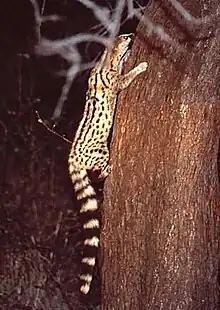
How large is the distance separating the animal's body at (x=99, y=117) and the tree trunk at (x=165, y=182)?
0.02 m

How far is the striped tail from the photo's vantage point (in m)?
2.28

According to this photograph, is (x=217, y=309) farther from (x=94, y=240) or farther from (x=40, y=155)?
(x=40, y=155)

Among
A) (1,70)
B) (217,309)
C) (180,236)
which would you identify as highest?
(1,70)

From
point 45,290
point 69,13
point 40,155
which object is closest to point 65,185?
point 40,155

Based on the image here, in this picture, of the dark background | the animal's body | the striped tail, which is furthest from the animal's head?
the striped tail

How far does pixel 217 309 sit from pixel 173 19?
75cm

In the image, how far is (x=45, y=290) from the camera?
2445 mm

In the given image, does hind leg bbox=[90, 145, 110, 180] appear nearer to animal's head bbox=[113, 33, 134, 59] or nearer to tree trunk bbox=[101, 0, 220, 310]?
tree trunk bbox=[101, 0, 220, 310]

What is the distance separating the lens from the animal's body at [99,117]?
2.25m

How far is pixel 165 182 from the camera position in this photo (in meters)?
2.23

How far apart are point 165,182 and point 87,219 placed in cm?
25

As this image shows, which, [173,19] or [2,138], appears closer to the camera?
[173,19]

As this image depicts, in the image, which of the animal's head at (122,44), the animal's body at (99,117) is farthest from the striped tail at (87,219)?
the animal's head at (122,44)

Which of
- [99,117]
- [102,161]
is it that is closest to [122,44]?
[99,117]
